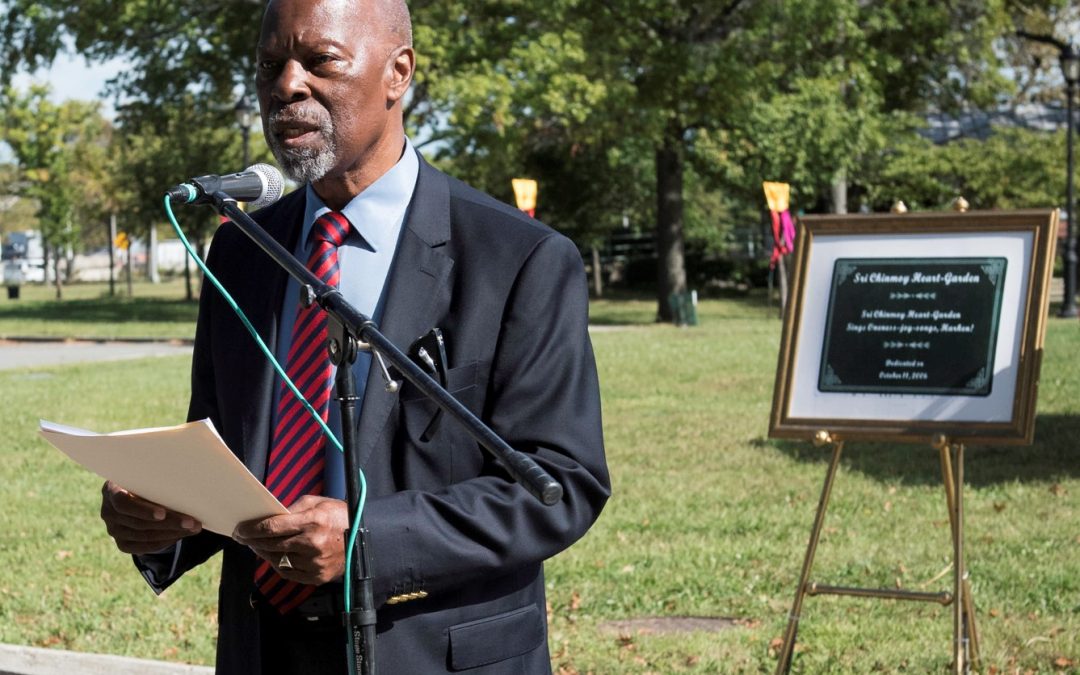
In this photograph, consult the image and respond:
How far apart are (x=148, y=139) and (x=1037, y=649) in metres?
41.8

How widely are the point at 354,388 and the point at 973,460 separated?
34.2 ft

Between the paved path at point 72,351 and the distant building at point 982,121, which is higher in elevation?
the distant building at point 982,121

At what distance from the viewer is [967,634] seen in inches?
237

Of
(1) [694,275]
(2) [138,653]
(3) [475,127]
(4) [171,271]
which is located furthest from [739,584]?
(4) [171,271]

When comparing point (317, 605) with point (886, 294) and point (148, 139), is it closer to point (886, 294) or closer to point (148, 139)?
point (886, 294)

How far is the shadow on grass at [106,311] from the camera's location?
118 ft

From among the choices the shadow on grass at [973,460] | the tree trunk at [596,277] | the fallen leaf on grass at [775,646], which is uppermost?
the fallen leaf on grass at [775,646]

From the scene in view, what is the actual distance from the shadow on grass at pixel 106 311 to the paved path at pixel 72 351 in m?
7.52

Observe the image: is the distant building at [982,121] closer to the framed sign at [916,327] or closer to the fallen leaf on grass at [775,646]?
the fallen leaf on grass at [775,646]

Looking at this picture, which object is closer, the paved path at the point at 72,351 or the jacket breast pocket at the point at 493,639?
the jacket breast pocket at the point at 493,639

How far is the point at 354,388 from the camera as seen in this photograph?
2234 millimetres

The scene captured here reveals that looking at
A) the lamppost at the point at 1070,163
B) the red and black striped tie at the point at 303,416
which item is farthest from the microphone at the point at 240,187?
the lamppost at the point at 1070,163

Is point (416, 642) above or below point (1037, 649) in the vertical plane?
above

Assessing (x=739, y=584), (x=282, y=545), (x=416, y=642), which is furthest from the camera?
(x=739, y=584)
